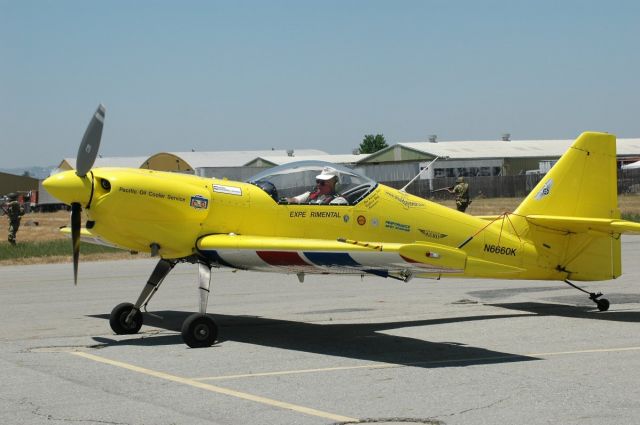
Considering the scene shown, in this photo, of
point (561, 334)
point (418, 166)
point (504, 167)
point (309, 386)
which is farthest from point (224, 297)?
point (504, 167)

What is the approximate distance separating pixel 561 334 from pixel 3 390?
22.8 feet

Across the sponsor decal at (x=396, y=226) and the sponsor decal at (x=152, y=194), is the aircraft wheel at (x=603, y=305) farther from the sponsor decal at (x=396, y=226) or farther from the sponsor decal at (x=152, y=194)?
the sponsor decal at (x=152, y=194)

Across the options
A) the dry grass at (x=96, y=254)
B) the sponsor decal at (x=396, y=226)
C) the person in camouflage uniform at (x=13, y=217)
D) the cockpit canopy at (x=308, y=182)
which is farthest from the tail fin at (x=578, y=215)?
the person in camouflage uniform at (x=13, y=217)

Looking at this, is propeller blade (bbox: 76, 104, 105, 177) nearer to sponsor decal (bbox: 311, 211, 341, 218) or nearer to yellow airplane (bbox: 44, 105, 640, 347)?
yellow airplane (bbox: 44, 105, 640, 347)

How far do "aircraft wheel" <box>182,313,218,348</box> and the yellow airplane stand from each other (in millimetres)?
14

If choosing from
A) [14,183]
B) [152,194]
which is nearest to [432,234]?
[152,194]

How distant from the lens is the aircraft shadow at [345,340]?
10656 millimetres

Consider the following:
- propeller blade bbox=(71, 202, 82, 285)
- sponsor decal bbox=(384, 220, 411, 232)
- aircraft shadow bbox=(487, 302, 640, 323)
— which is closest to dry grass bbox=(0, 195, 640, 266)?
propeller blade bbox=(71, 202, 82, 285)

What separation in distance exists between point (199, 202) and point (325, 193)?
5.77 ft

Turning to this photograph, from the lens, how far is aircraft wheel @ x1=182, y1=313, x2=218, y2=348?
11.5 m

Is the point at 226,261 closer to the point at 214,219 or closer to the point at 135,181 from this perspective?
the point at 214,219

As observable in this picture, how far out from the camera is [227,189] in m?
12.8

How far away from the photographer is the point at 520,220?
47.2 feet

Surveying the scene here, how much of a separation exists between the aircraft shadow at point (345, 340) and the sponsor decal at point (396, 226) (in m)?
1.38
